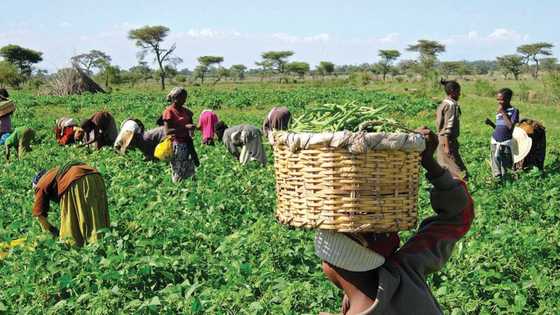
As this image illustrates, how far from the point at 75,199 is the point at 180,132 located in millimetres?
2466

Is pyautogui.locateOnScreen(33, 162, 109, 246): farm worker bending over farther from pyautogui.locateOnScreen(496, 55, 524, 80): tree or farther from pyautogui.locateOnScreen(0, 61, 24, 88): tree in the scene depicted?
pyautogui.locateOnScreen(496, 55, 524, 80): tree

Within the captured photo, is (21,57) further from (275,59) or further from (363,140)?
(363,140)

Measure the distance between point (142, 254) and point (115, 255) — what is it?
10.9 inches

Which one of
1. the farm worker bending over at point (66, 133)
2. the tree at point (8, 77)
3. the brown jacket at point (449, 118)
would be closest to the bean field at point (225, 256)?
the brown jacket at point (449, 118)

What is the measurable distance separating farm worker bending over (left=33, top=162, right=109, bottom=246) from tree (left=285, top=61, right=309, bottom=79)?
2818 inches

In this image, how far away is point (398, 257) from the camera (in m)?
2.20

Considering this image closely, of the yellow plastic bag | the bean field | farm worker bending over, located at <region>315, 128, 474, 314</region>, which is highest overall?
farm worker bending over, located at <region>315, 128, 474, 314</region>

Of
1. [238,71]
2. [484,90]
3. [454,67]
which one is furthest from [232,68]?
[484,90]

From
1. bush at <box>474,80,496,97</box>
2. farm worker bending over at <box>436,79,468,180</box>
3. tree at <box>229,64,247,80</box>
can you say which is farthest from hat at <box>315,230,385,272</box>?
tree at <box>229,64,247,80</box>

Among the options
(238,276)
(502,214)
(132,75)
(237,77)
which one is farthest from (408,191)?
(237,77)

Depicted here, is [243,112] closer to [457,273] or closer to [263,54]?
[457,273]

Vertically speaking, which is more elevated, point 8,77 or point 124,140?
point 8,77

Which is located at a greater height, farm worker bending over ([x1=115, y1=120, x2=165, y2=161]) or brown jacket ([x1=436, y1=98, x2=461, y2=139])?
brown jacket ([x1=436, y1=98, x2=461, y2=139])

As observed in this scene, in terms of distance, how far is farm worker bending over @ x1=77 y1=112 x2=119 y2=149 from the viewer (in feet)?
39.2
